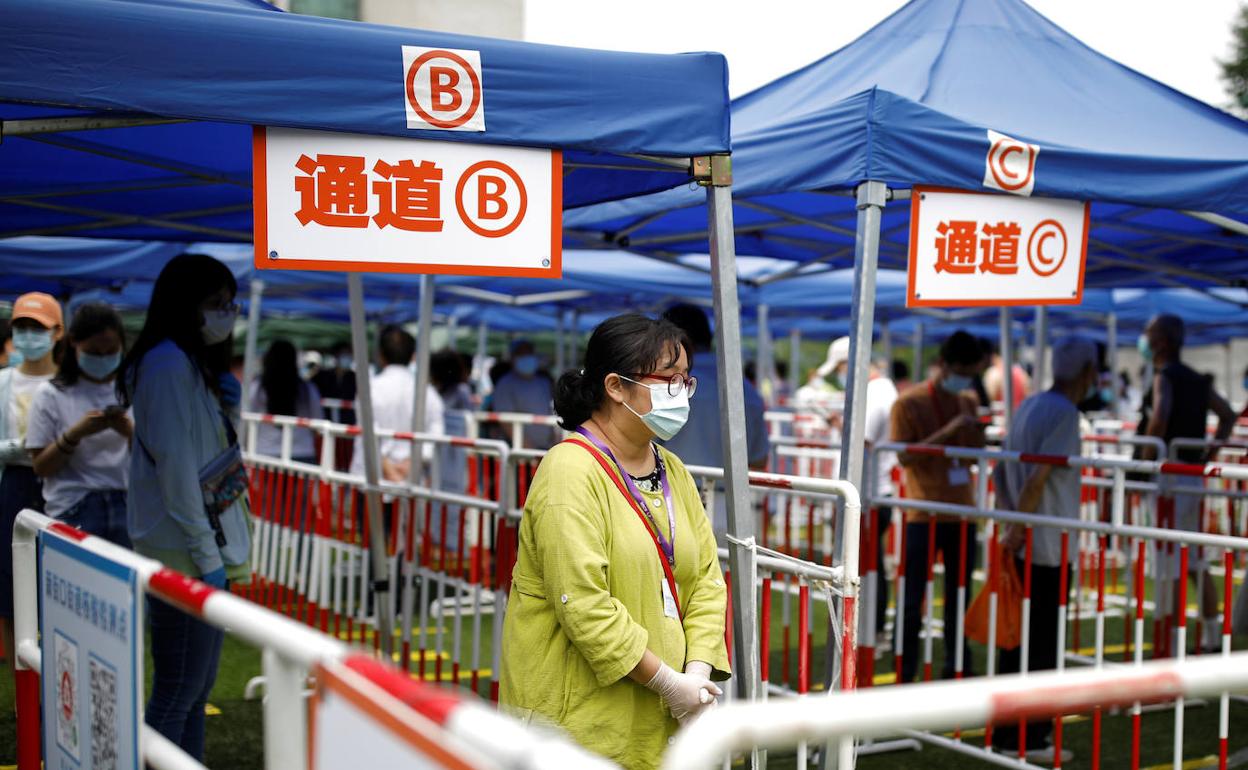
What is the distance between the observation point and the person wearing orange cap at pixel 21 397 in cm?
580

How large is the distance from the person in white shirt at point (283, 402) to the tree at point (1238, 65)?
52.5 metres

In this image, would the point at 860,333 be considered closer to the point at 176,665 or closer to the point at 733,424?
the point at 733,424

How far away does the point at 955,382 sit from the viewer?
7.54 m

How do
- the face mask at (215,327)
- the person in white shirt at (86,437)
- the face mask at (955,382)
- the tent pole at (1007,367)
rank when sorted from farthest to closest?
1. the tent pole at (1007,367)
2. the face mask at (955,382)
3. the person in white shirt at (86,437)
4. the face mask at (215,327)

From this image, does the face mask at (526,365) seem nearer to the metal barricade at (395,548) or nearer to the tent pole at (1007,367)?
the metal barricade at (395,548)

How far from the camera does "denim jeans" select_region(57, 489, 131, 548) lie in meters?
5.32

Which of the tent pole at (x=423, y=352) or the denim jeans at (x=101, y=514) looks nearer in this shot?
the denim jeans at (x=101, y=514)

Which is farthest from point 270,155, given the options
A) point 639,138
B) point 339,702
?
point 339,702

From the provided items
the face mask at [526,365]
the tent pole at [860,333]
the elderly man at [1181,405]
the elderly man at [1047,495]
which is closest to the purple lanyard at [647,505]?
the tent pole at [860,333]

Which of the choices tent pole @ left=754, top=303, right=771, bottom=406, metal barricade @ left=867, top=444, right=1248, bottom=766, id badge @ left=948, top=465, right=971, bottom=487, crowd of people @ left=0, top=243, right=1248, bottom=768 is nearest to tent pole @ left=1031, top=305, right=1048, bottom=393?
metal barricade @ left=867, top=444, right=1248, bottom=766

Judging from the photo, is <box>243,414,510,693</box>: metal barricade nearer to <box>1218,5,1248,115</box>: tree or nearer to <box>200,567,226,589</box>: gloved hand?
<box>200,567,226,589</box>: gloved hand

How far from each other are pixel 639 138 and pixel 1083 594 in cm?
800

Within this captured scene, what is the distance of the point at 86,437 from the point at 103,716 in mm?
2801

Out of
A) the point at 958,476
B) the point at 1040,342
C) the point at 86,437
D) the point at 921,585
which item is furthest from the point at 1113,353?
the point at 86,437
